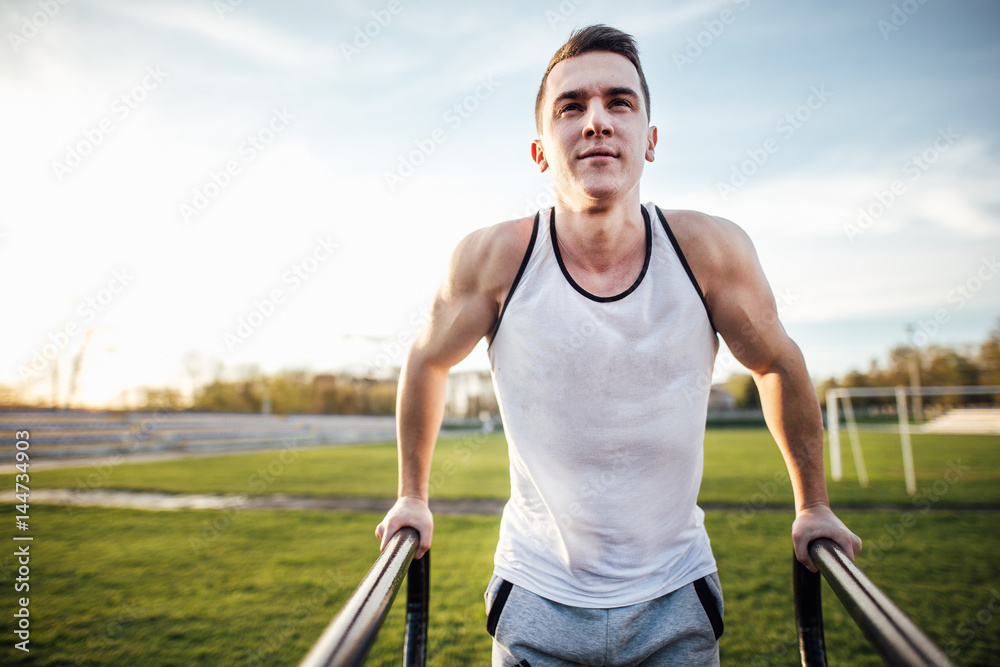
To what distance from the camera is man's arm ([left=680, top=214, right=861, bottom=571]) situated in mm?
1283

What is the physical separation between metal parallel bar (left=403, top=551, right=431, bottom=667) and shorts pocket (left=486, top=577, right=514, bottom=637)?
16 cm

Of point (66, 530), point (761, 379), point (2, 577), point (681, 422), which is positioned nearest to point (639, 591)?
point (681, 422)

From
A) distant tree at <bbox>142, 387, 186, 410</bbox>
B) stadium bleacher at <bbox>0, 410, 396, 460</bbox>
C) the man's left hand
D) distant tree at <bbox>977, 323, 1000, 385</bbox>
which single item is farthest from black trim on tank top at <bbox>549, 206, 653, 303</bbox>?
distant tree at <bbox>977, 323, 1000, 385</bbox>

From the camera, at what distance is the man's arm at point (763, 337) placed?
50.5 inches

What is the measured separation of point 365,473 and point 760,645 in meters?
10.4

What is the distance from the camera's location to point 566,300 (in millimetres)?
1300

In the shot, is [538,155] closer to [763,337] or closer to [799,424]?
[763,337]

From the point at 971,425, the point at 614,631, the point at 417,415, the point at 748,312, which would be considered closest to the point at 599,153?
the point at 748,312

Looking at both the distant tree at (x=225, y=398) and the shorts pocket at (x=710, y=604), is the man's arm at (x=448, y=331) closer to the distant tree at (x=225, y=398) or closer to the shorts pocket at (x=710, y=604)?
the shorts pocket at (x=710, y=604)

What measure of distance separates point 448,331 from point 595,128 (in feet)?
2.01

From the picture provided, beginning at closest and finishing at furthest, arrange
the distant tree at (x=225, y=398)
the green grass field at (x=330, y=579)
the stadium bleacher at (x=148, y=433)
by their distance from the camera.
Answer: the green grass field at (x=330, y=579), the stadium bleacher at (x=148, y=433), the distant tree at (x=225, y=398)

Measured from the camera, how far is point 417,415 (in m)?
1.40

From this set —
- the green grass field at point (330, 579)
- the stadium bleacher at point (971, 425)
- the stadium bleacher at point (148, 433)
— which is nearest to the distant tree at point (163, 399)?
the stadium bleacher at point (148, 433)

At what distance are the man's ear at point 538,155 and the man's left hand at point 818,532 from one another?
1072 mm
